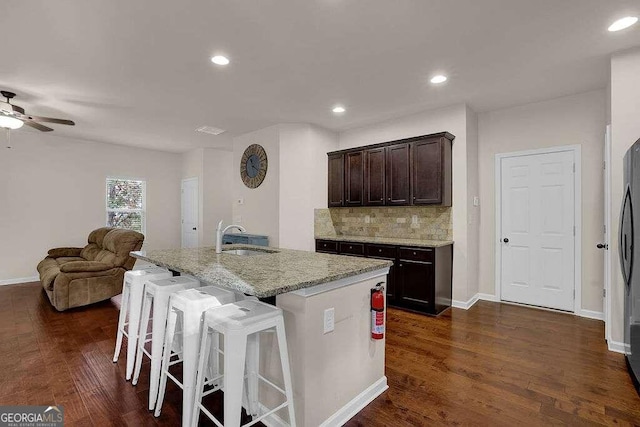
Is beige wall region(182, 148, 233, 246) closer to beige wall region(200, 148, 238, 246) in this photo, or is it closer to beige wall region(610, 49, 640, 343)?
beige wall region(200, 148, 238, 246)

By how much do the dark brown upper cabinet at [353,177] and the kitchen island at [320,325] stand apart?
265cm

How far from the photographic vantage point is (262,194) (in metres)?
5.28

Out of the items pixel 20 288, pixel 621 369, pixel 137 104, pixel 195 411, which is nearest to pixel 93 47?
pixel 137 104

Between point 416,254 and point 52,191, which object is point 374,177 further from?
point 52,191

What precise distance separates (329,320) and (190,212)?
6286 mm

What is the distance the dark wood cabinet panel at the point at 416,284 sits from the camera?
375 cm

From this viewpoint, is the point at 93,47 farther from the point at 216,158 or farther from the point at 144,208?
the point at 144,208

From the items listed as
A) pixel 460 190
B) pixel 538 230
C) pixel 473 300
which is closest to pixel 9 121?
pixel 460 190

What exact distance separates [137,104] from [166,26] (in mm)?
2144

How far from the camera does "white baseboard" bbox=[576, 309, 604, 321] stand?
3574 millimetres

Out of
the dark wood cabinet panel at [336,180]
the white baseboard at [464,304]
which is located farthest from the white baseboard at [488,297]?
the dark wood cabinet panel at [336,180]

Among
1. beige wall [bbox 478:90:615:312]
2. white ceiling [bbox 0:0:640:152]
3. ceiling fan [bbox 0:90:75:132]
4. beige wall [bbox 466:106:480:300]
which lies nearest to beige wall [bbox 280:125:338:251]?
white ceiling [bbox 0:0:640:152]

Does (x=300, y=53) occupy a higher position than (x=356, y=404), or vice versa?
(x=300, y=53)

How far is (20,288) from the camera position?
5105 mm
